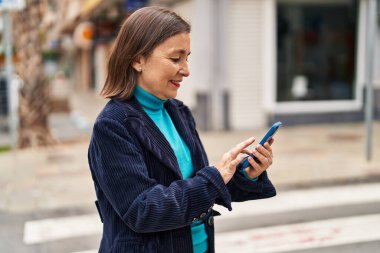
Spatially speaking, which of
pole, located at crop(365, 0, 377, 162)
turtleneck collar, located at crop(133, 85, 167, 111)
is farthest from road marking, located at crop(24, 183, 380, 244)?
turtleneck collar, located at crop(133, 85, 167, 111)

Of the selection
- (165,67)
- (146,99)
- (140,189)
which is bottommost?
(140,189)

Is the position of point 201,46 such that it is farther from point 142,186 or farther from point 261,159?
point 142,186

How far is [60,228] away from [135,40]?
155 inches

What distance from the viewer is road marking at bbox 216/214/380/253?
480 centimetres

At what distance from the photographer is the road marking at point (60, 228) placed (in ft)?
16.9

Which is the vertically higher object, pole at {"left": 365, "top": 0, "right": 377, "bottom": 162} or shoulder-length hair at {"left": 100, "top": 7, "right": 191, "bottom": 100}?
shoulder-length hair at {"left": 100, "top": 7, "right": 191, "bottom": 100}

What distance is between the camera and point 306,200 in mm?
6258

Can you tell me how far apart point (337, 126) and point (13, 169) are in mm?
7418

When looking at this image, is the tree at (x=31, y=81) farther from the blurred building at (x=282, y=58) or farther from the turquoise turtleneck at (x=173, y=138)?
the turquoise turtleneck at (x=173, y=138)

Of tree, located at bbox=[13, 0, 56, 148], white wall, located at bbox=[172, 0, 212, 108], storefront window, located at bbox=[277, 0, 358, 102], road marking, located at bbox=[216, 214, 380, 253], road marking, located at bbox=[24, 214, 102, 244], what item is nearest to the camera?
road marking, located at bbox=[216, 214, 380, 253]

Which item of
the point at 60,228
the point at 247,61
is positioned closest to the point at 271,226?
the point at 60,228

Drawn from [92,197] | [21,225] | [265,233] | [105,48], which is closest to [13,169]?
[92,197]

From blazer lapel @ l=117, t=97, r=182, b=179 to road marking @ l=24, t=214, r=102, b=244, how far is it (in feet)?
11.4

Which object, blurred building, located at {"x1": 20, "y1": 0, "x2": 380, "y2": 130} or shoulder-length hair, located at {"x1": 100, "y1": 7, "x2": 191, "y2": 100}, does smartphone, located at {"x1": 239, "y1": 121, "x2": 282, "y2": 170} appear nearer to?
shoulder-length hair, located at {"x1": 100, "y1": 7, "x2": 191, "y2": 100}
